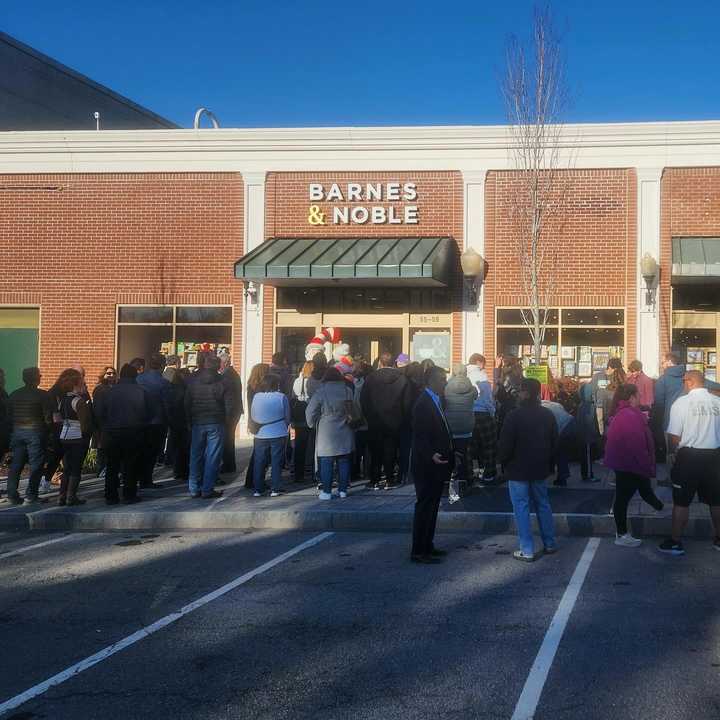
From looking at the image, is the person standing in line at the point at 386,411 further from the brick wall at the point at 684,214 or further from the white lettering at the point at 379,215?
the brick wall at the point at 684,214

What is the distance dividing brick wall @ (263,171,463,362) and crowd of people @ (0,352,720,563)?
482 cm

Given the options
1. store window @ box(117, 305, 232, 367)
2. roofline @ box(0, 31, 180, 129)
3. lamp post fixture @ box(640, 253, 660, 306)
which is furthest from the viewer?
roofline @ box(0, 31, 180, 129)

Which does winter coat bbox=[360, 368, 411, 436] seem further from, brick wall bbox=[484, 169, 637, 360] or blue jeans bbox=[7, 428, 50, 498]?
brick wall bbox=[484, 169, 637, 360]

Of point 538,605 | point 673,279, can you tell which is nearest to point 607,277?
point 673,279

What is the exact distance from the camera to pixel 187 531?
10086 mm

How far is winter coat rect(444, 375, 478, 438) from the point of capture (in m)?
11.1

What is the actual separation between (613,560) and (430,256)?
29.0 ft

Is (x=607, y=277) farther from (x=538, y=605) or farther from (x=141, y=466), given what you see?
(x=538, y=605)

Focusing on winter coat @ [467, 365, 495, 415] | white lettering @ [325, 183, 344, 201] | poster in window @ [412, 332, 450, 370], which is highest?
white lettering @ [325, 183, 344, 201]

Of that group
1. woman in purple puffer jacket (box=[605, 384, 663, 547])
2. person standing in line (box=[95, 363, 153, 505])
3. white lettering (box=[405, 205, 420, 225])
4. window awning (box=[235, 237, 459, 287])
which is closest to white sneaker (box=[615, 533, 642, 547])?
woman in purple puffer jacket (box=[605, 384, 663, 547])

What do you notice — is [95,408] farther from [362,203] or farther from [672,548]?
[362,203]

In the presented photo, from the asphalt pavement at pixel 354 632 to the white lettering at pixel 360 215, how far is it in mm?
9671

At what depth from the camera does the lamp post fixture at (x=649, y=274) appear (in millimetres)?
16203

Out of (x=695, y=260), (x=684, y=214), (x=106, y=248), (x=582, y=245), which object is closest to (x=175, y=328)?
(x=106, y=248)
